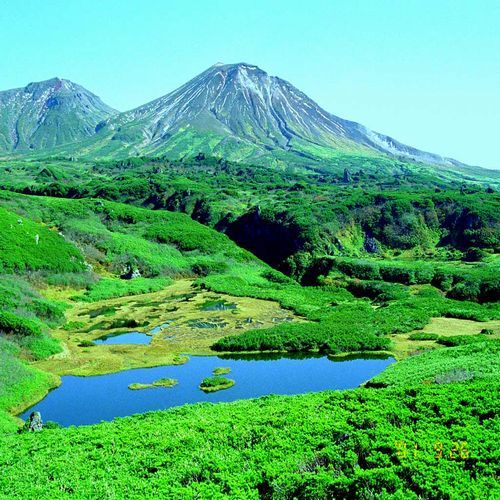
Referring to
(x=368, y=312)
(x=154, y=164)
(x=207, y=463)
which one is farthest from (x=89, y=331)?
(x=154, y=164)

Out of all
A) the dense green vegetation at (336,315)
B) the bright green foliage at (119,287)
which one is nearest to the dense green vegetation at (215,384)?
the dense green vegetation at (336,315)

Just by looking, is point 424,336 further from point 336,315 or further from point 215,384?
point 215,384

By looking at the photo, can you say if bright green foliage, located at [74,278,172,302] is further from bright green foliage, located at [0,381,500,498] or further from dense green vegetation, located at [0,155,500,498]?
bright green foliage, located at [0,381,500,498]

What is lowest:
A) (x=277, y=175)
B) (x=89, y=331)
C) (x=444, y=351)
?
(x=89, y=331)

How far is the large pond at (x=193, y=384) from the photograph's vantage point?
108 feet

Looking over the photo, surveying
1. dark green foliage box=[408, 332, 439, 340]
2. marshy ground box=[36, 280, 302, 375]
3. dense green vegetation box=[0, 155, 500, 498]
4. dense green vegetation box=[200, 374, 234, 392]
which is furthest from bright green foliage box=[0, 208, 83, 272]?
dark green foliage box=[408, 332, 439, 340]

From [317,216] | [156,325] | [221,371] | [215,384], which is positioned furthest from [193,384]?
[317,216]

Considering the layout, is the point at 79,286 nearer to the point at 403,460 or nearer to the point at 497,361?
the point at 497,361

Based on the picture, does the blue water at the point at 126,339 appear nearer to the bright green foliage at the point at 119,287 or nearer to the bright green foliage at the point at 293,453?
the bright green foliage at the point at 119,287

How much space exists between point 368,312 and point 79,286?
36351mm

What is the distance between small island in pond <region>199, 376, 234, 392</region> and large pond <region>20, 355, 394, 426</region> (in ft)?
1.65

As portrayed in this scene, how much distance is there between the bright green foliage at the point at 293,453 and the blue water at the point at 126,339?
959 inches

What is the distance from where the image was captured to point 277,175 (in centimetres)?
17562

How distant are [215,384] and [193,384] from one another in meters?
1.70
